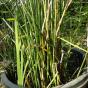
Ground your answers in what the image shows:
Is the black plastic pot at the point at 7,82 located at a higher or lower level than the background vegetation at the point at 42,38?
lower

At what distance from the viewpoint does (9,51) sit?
2.02 meters

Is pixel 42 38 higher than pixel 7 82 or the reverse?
higher

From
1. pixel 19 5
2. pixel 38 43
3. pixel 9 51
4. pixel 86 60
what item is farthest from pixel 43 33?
Result: pixel 9 51

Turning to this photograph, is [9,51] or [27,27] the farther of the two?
[9,51]

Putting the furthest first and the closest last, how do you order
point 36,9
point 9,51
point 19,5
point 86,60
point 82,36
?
point 82,36
point 9,51
point 86,60
point 19,5
point 36,9

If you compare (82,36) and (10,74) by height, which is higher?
(10,74)

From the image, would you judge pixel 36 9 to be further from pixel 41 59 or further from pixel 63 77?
pixel 63 77

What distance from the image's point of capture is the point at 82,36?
250 centimetres

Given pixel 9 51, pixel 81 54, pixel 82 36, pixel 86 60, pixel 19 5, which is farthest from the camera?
pixel 82 36

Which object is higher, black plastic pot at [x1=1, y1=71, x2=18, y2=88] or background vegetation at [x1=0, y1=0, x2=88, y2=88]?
background vegetation at [x1=0, y1=0, x2=88, y2=88]

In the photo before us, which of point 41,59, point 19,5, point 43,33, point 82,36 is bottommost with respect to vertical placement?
point 82,36

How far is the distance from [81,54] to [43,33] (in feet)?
1.41

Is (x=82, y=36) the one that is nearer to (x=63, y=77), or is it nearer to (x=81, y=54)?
A: (x=81, y=54)

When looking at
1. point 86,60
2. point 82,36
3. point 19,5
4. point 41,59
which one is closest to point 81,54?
point 86,60
